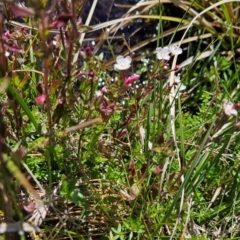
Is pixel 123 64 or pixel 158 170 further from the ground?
pixel 123 64

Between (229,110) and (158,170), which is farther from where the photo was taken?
(158,170)

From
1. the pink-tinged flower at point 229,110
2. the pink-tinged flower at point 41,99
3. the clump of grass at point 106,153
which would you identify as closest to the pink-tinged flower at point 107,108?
the clump of grass at point 106,153

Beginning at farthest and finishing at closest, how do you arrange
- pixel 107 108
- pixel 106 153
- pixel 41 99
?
pixel 106 153, pixel 107 108, pixel 41 99

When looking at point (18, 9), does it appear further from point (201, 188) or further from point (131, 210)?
point (201, 188)

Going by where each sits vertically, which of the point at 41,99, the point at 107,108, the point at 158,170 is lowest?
the point at 158,170

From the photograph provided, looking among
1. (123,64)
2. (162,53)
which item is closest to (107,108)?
(123,64)

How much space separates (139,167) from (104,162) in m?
0.11

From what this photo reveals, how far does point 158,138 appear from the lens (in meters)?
1.49

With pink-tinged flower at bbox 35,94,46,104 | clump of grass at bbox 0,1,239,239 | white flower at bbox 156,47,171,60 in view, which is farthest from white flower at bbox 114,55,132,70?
pink-tinged flower at bbox 35,94,46,104

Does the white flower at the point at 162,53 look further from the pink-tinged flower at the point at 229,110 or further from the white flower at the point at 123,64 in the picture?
the pink-tinged flower at the point at 229,110

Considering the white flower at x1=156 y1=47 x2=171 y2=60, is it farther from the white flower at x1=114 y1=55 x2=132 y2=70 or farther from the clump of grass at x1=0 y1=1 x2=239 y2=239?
the white flower at x1=114 y1=55 x2=132 y2=70

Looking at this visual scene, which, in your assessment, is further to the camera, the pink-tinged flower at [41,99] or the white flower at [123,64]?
the white flower at [123,64]

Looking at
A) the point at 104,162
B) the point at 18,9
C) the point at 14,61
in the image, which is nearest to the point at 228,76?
the point at 104,162

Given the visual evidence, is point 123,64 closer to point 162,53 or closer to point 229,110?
point 162,53
